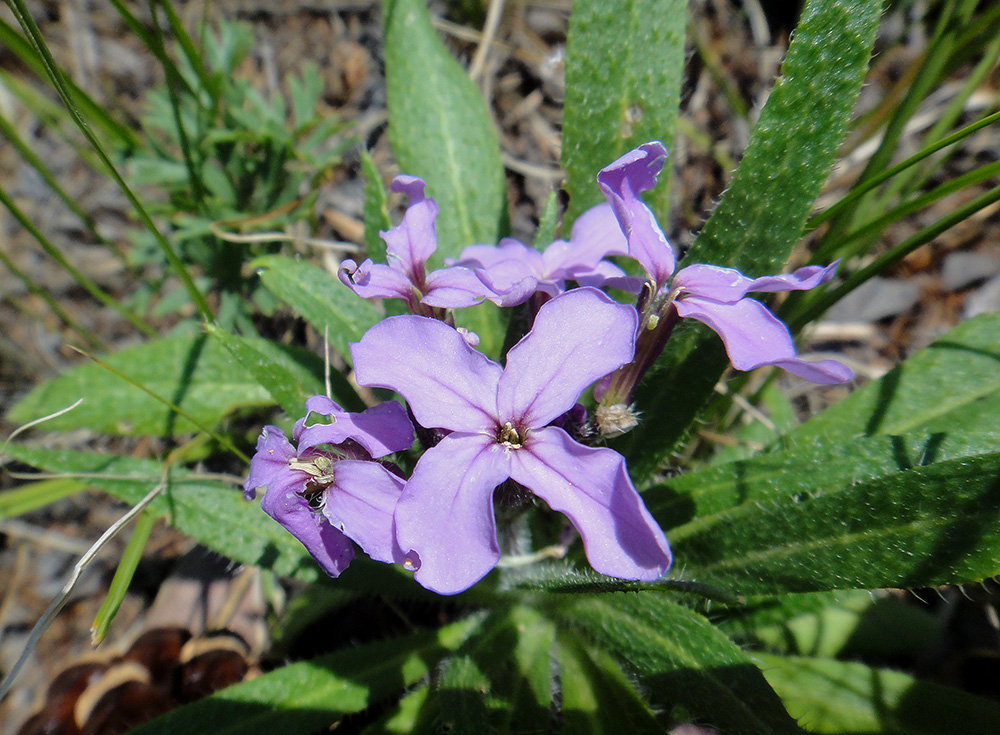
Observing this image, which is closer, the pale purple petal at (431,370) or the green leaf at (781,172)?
the pale purple petal at (431,370)

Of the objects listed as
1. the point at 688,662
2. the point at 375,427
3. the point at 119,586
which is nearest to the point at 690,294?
the point at 375,427

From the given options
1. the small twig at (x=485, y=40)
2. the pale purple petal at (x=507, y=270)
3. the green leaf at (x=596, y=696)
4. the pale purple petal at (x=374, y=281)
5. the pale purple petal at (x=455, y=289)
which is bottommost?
the green leaf at (x=596, y=696)

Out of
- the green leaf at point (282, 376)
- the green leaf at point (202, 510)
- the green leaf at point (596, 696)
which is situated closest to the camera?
the green leaf at point (282, 376)

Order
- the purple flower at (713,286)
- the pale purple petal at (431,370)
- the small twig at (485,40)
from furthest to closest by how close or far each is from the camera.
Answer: the small twig at (485,40) < the purple flower at (713,286) < the pale purple petal at (431,370)

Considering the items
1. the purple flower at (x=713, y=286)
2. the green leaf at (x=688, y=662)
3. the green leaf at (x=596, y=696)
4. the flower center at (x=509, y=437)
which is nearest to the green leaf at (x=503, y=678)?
the green leaf at (x=596, y=696)

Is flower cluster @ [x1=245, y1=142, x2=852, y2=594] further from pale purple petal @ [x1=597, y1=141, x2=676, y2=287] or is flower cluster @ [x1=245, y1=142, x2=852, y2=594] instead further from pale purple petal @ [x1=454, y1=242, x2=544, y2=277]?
pale purple petal @ [x1=454, y1=242, x2=544, y2=277]

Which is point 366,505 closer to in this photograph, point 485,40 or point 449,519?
point 449,519

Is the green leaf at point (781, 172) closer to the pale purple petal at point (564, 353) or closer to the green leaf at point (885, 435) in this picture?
the green leaf at point (885, 435)
